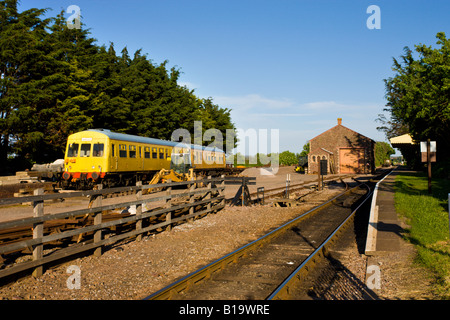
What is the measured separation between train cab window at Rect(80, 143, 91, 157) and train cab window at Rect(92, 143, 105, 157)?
1.43 feet

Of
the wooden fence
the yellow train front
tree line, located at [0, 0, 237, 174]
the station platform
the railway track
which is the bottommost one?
the railway track

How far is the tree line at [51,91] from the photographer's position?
25703 mm

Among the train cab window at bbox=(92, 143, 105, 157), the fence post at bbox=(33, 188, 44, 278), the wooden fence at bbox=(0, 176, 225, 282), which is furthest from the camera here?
the train cab window at bbox=(92, 143, 105, 157)

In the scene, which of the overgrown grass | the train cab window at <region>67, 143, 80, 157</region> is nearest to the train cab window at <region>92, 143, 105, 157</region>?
the train cab window at <region>67, 143, 80, 157</region>

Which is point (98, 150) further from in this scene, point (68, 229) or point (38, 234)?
point (38, 234)

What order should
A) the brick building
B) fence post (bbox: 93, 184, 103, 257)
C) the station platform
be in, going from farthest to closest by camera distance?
the brick building → the station platform → fence post (bbox: 93, 184, 103, 257)

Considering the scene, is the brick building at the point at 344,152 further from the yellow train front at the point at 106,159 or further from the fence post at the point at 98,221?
the fence post at the point at 98,221

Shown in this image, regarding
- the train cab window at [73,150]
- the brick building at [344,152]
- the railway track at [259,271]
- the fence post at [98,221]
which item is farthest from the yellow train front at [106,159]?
the brick building at [344,152]

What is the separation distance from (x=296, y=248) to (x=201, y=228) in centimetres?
352

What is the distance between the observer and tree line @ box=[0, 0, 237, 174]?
84.3 ft

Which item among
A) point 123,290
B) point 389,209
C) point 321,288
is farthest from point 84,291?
point 389,209

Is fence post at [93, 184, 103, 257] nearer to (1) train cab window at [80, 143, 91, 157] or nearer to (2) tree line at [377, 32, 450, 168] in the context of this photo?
(1) train cab window at [80, 143, 91, 157]

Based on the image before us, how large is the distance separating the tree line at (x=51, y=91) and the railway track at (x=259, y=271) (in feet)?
72.5

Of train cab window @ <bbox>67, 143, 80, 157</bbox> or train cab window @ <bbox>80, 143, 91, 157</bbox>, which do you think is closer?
train cab window @ <bbox>80, 143, 91, 157</bbox>
